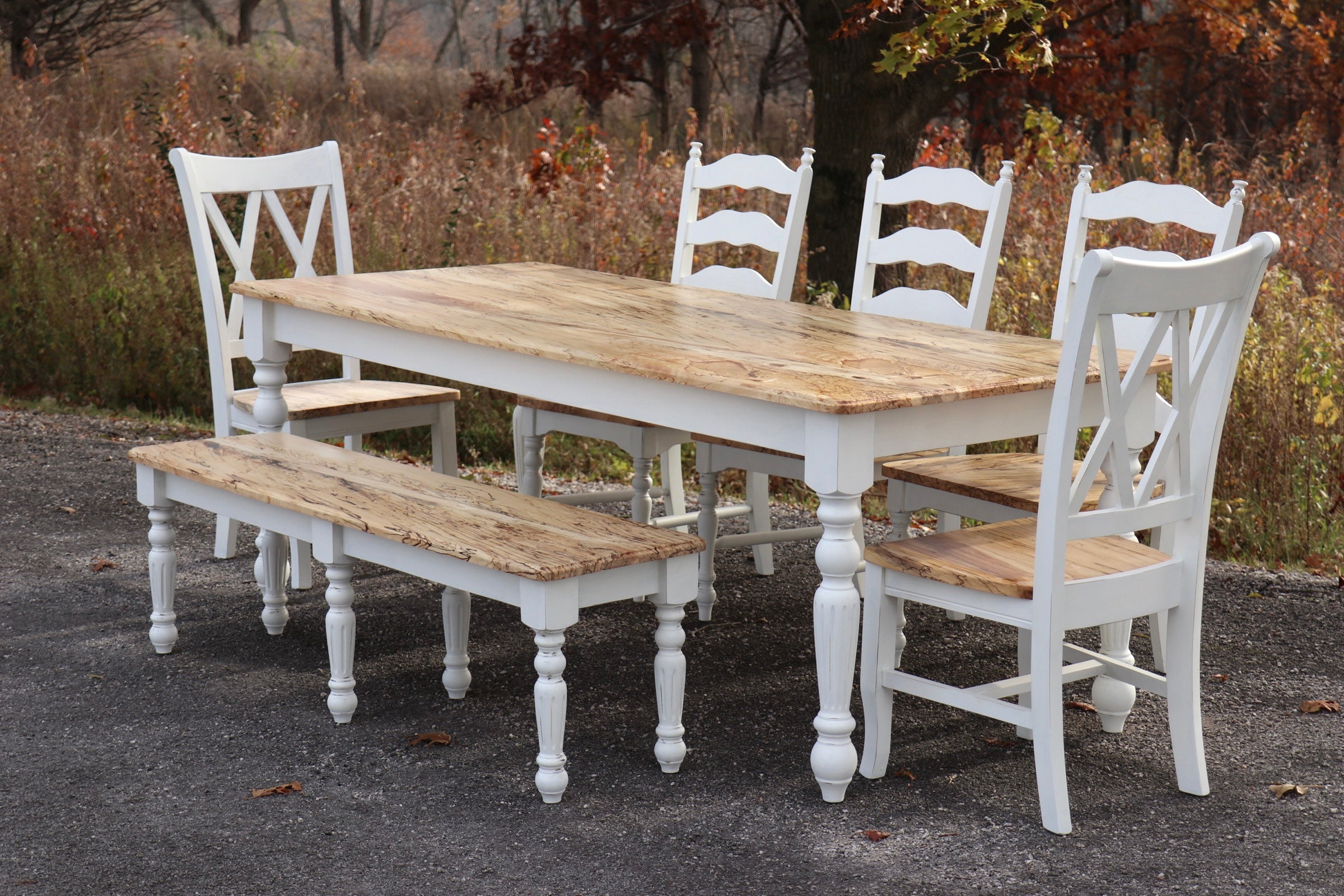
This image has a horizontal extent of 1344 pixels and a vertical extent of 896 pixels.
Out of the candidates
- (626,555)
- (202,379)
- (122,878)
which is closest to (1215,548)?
(626,555)

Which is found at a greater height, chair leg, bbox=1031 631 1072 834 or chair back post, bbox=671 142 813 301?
chair back post, bbox=671 142 813 301

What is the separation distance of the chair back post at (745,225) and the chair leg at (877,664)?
1.60 m

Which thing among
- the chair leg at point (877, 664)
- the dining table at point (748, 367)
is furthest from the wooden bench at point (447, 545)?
the chair leg at point (877, 664)

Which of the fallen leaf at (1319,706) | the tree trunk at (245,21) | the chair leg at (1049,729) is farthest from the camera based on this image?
the tree trunk at (245,21)

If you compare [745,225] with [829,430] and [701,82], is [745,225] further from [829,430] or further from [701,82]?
[701,82]

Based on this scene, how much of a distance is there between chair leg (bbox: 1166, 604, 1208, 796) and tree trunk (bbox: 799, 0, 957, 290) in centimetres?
342

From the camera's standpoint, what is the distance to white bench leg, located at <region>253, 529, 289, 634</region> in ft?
13.6

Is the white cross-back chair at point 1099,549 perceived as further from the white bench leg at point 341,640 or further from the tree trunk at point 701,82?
the tree trunk at point 701,82

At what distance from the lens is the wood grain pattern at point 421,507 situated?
300 cm

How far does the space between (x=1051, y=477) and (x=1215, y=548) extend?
2.55 metres

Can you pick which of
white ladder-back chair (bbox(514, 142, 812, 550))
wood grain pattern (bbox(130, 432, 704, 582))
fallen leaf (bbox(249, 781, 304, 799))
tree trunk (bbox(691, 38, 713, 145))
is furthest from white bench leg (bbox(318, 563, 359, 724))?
tree trunk (bbox(691, 38, 713, 145))

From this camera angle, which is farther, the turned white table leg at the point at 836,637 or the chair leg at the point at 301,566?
the chair leg at the point at 301,566

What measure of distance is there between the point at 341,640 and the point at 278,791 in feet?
1.35

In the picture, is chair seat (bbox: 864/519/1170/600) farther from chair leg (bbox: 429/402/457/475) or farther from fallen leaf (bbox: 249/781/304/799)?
chair leg (bbox: 429/402/457/475)
